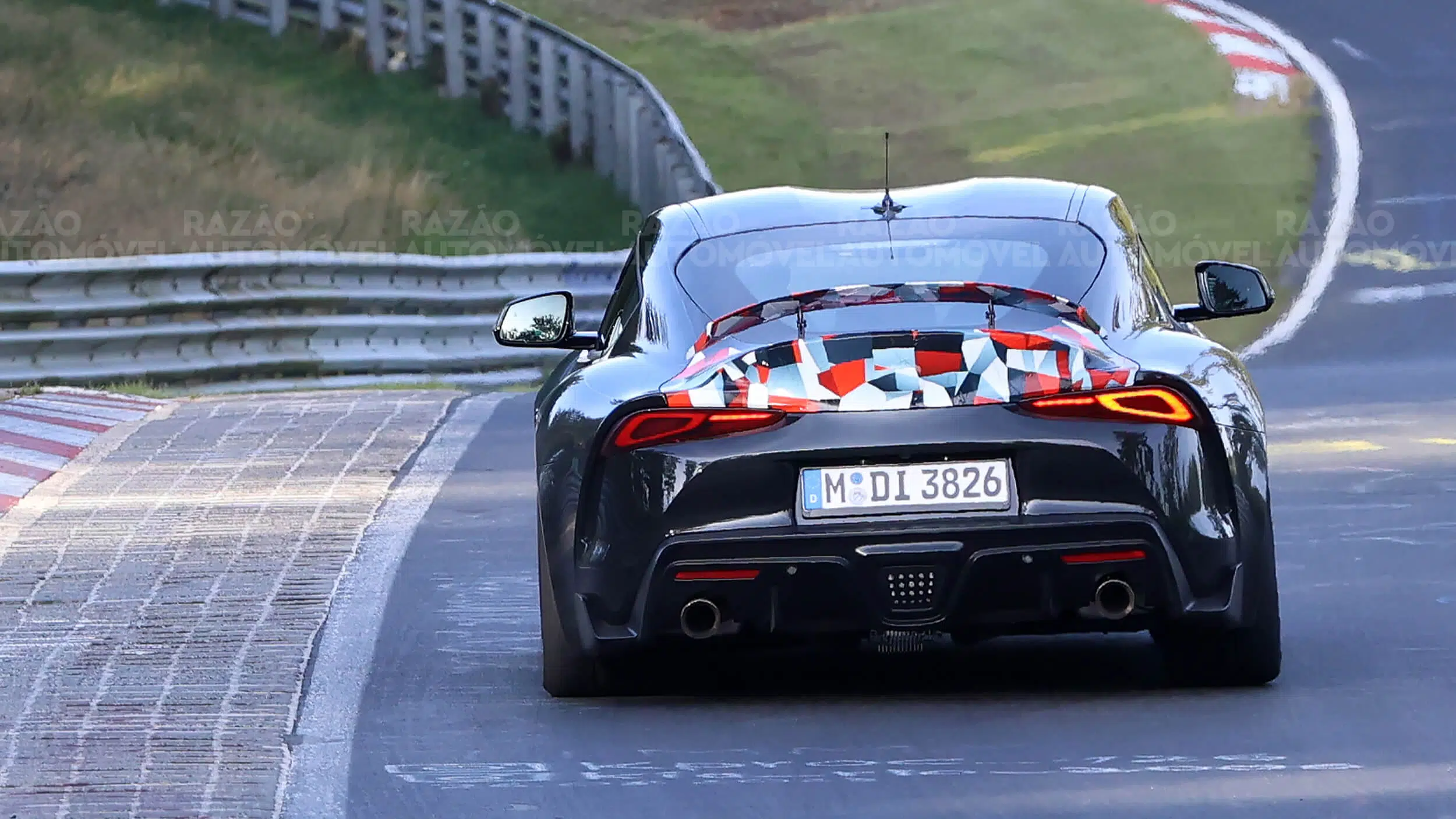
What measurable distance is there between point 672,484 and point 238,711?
1.31 meters

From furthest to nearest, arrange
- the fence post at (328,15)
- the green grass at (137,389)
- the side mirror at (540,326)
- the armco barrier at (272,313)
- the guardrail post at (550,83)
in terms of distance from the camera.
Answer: the fence post at (328,15) < the guardrail post at (550,83) < the armco barrier at (272,313) < the green grass at (137,389) < the side mirror at (540,326)

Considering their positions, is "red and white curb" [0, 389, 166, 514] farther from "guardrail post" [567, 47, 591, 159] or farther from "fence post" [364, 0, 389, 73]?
"fence post" [364, 0, 389, 73]

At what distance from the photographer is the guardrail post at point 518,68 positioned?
2502 cm

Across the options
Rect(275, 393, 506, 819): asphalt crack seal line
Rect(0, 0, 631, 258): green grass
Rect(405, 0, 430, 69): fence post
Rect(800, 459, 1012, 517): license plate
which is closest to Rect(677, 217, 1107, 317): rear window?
Rect(800, 459, 1012, 517): license plate

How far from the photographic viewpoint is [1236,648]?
6.66m

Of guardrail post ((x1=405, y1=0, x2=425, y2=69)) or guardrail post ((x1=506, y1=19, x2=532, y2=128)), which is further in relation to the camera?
guardrail post ((x1=405, y1=0, x2=425, y2=69))

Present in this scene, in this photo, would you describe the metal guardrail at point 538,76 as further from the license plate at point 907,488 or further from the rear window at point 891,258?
the license plate at point 907,488

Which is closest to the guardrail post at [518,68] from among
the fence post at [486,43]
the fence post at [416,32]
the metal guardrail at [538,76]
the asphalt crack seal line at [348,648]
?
the metal guardrail at [538,76]

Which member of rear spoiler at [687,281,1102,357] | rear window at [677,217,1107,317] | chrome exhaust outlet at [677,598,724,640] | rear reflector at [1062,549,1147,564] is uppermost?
rear window at [677,217,1107,317]

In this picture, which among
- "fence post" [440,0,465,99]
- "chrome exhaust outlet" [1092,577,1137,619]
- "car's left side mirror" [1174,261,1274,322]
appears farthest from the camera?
"fence post" [440,0,465,99]

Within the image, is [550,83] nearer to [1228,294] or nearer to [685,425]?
[1228,294]

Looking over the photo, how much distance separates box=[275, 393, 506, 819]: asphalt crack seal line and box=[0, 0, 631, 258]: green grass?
34.8ft

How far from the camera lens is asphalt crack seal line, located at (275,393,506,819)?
5965 millimetres

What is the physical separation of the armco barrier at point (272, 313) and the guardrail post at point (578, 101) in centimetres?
654
